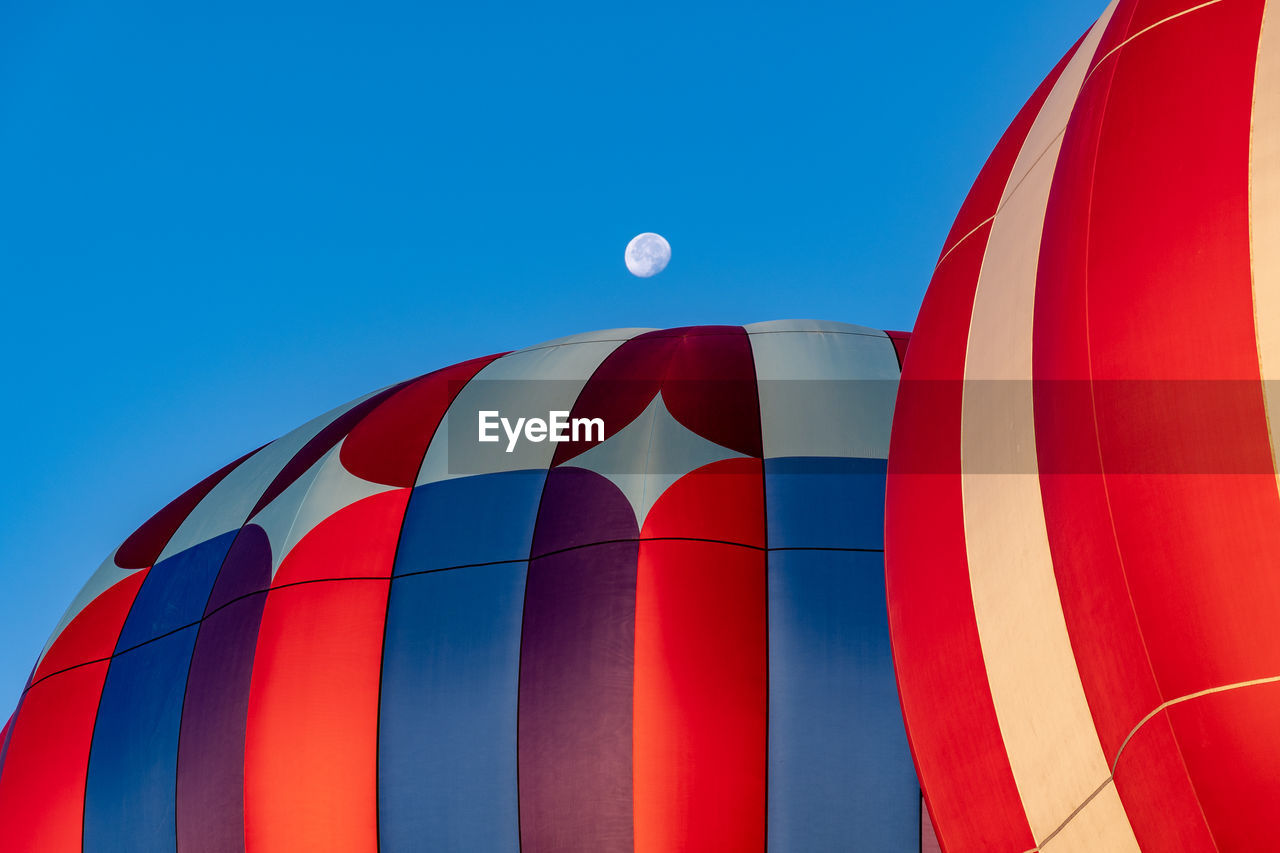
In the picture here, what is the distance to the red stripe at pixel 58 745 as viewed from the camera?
566 centimetres

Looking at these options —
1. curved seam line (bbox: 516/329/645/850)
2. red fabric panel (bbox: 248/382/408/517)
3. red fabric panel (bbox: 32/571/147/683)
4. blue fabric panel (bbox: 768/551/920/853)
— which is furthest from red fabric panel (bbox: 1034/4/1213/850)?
red fabric panel (bbox: 32/571/147/683)

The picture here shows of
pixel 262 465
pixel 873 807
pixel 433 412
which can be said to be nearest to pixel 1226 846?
pixel 873 807

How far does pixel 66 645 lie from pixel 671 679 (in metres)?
3.56

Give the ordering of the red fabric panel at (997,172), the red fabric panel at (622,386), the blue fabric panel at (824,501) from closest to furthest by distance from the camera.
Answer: the red fabric panel at (997,172), the blue fabric panel at (824,501), the red fabric panel at (622,386)

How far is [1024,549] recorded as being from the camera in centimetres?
256

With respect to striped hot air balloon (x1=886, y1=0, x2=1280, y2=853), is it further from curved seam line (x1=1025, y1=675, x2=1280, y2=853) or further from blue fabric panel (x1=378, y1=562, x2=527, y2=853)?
blue fabric panel (x1=378, y1=562, x2=527, y2=853)

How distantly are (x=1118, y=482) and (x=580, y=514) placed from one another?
309cm

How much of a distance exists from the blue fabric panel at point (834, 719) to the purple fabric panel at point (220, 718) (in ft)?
7.44

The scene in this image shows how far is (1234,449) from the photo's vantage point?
6.58ft

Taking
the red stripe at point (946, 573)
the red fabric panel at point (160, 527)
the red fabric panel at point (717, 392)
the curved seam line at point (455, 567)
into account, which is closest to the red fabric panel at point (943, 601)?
the red stripe at point (946, 573)

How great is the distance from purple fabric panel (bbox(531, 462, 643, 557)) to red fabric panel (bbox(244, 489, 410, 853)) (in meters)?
0.75

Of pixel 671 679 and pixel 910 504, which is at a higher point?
pixel 910 504

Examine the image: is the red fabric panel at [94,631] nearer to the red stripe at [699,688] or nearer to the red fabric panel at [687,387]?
the red fabric panel at [687,387]

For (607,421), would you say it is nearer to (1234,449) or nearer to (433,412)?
(433,412)
